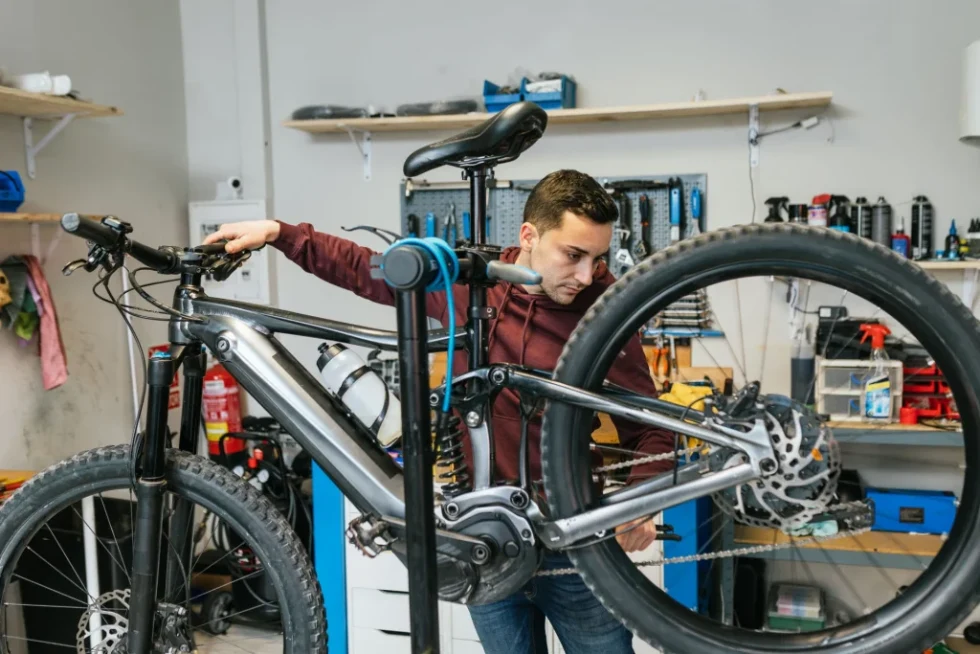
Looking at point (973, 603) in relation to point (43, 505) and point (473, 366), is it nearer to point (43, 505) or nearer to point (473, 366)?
point (473, 366)

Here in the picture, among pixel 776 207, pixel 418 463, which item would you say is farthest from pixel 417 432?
pixel 776 207

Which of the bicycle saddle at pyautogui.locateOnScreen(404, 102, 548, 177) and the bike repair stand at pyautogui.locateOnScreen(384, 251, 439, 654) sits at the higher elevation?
the bicycle saddle at pyautogui.locateOnScreen(404, 102, 548, 177)

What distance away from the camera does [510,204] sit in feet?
10.4

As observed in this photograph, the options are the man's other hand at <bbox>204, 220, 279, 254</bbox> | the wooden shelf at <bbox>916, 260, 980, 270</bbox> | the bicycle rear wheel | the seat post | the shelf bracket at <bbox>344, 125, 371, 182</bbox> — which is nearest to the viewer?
the bicycle rear wheel

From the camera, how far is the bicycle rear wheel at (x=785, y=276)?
906 millimetres

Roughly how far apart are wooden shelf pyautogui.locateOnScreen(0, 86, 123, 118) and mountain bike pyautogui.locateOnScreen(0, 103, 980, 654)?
1452 millimetres

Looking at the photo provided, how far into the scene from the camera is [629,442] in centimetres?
146

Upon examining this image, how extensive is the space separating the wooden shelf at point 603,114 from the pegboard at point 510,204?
0.74 ft

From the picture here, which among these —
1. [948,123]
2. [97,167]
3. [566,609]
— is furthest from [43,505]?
[948,123]

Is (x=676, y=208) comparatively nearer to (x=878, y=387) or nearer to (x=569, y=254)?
(x=878, y=387)

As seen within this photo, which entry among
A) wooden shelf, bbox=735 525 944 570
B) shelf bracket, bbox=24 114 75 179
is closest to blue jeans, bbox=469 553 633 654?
wooden shelf, bbox=735 525 944 570

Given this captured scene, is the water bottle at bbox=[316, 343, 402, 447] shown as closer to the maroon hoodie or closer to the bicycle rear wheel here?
the maroon hoodie

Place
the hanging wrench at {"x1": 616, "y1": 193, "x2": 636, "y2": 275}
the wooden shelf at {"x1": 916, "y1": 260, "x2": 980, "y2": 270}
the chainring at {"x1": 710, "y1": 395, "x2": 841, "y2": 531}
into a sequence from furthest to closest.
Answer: the hanging wrench at {"x1": 616, "y1": 193, "x2": 636, "y2": 275} < the wooden shelf at {"x1": 916, "y1": 260, "x2": 980, "y2": 270} < the chainring at {"x1": 710, "y1": 395, "x2": 841, "y2": 531}

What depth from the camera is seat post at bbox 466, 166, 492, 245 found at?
44.1 inches
